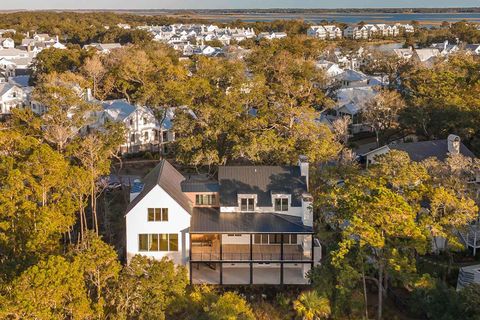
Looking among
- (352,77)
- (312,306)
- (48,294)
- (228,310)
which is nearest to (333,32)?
(352,77)

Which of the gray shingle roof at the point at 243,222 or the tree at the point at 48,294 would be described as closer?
the tree at the point at 48,294

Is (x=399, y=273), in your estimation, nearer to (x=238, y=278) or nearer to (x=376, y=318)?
(x=376, y=318)

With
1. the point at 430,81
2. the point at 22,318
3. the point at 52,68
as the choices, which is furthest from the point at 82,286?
the point at 52,68

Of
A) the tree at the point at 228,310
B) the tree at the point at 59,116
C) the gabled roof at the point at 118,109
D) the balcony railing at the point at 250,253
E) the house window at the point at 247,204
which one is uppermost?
the tree at the point at 59,116

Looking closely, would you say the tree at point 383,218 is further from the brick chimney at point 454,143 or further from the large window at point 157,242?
the brick chimney at point 454,143

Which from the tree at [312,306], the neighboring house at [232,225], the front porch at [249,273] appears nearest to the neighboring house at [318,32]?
the neighboring house at [232,225]

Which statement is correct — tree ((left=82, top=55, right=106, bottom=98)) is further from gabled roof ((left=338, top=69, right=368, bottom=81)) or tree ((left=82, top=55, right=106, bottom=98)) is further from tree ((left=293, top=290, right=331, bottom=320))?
tree ((left=293, top=290, right=331, bottom=320))
